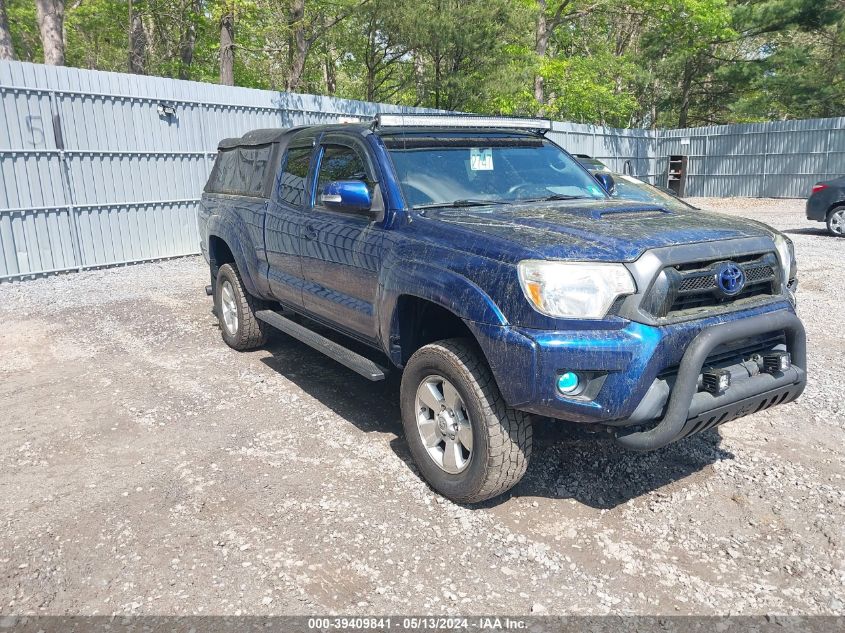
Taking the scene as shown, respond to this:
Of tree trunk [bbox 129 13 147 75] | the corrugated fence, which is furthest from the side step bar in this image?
tree trunk [bbox 129 13 147 75]

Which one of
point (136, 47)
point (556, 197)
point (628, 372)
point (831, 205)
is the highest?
point (136, 47)

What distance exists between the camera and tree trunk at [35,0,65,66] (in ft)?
48.0

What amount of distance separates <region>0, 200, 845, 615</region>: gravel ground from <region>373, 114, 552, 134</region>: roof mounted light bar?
2074mm

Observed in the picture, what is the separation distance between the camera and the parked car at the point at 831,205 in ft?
43.4

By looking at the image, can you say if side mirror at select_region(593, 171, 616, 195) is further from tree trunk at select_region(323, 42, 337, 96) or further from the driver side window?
tree trunk at select_region(323, 42, 337, 96)

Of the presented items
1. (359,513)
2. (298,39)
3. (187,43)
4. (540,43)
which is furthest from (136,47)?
(359,513)

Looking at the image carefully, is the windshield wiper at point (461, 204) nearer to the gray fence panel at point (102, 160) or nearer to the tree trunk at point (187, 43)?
the gray fence panel at point (102, 160)

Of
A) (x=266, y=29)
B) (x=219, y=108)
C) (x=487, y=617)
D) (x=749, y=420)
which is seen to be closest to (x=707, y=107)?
(x=266, y=29)

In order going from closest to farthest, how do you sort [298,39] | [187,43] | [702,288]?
1. [702,288]
2. [298,39]
3. [187,43]

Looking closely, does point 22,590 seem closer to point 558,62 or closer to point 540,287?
point 540,287

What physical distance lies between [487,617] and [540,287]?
1.42 metres

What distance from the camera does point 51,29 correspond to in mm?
14719

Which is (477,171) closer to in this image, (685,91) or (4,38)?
(4,38)

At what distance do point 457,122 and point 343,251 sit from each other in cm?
116
